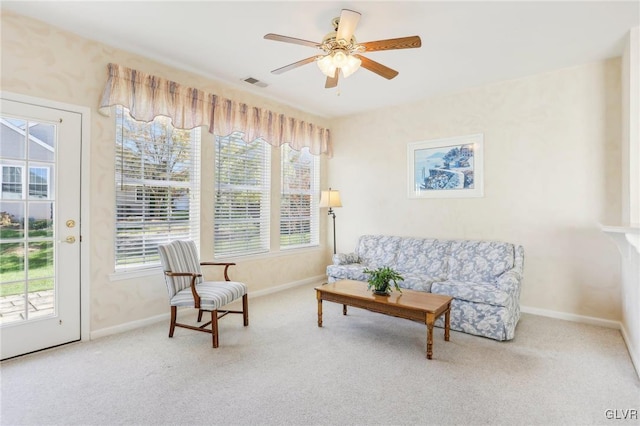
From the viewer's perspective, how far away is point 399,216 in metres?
5.05

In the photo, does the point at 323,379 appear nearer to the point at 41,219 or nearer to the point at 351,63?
the point at 351,63

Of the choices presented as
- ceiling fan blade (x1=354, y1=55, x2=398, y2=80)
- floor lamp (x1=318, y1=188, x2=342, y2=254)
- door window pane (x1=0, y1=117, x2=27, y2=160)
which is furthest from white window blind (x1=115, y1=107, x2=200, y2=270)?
ceiling fan blade (x1=354, y1=55, x2=398, y2=80)

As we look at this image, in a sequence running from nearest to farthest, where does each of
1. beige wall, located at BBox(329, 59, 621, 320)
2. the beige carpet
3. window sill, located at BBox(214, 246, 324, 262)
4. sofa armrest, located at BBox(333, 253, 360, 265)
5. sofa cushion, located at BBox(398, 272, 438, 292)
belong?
the beige carpet
beige wall, located at BBox(329, 59, 621, 320)
sofa cushion, located at BBox(398, 272, 438, 292)
window sill, located at BBox(214, 246, 324, 262)
sofa armrest, located at BBox(333, 253, 360, 265)

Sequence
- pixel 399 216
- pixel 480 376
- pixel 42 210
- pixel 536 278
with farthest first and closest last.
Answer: pixel 399 216 → pixel 536 278 → pixel 42 210 → pixel 480 376

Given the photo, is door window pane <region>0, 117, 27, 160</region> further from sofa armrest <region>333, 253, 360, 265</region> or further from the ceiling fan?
sofa armrest <region>333, 253, 360, 265</region>

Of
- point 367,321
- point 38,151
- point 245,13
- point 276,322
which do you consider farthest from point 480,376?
point 38,151

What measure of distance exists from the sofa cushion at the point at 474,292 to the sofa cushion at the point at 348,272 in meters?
0.95

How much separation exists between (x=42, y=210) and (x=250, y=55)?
2.40 m

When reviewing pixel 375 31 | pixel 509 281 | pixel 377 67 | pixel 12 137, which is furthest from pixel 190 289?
pixel 509 281

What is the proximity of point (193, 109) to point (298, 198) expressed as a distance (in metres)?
2.19

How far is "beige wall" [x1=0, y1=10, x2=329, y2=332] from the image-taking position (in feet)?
Result: 9.11

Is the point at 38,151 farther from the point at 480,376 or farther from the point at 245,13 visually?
the point at 480,376

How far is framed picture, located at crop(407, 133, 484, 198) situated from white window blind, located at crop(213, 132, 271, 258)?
215cm

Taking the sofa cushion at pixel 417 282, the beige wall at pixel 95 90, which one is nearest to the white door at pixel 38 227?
the beige wall at pixel 95 90
